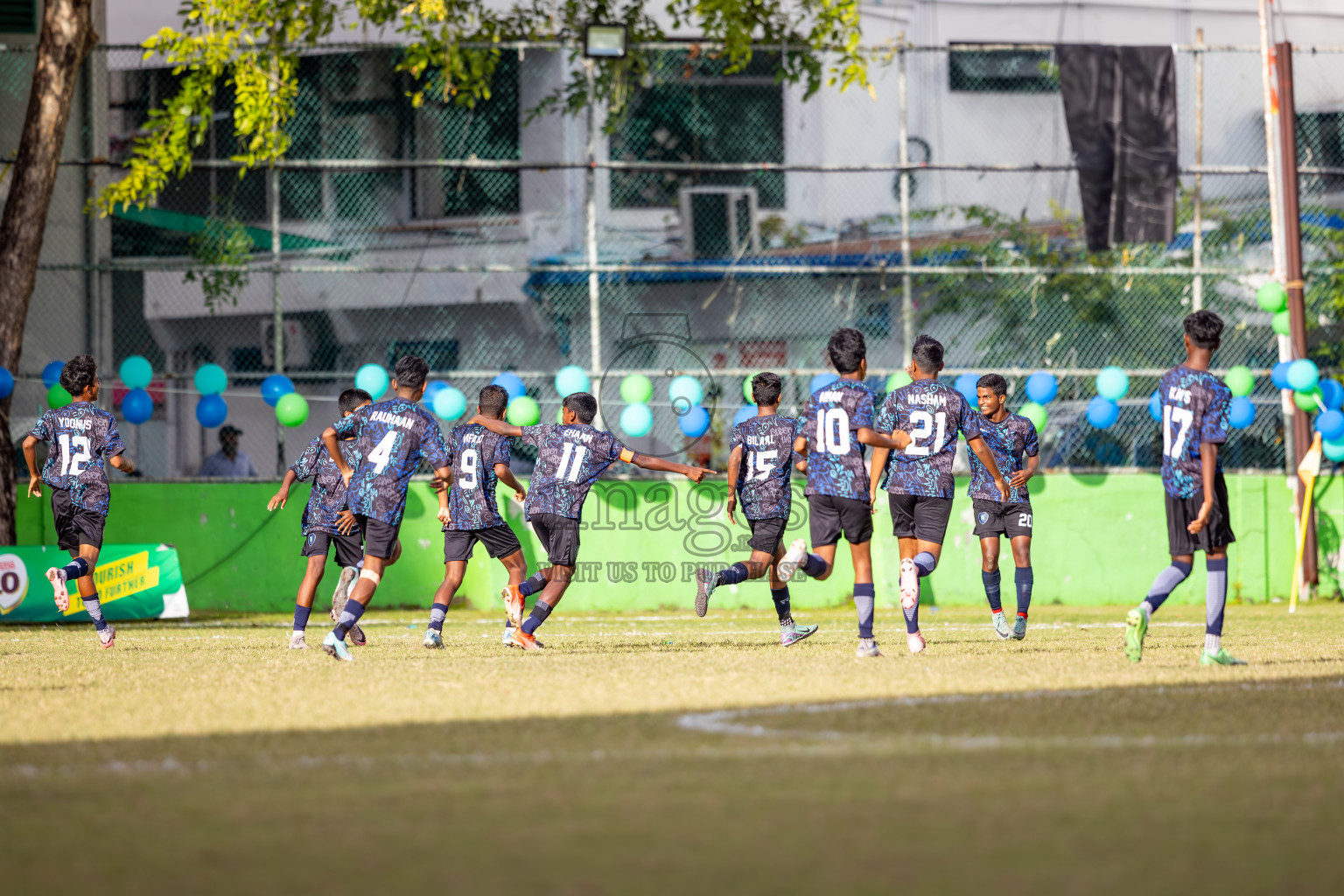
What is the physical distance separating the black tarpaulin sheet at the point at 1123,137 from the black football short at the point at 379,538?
9.44 metres

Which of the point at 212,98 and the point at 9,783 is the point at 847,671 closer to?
the point at 9,783

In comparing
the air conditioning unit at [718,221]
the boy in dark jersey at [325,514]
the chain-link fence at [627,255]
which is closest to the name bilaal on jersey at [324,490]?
the boy in dark jersey at [325,514]

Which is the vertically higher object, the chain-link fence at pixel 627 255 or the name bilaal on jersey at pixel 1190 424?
the chain-link fence at pixel 627 255

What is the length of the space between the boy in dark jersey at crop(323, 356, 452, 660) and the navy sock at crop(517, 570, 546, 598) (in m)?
0.99

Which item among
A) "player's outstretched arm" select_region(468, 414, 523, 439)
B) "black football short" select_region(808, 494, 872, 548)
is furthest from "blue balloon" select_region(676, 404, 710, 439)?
"black football short" select_region(808, 494, 872, 548)

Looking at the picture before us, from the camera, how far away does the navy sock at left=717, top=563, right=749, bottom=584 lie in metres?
10.4

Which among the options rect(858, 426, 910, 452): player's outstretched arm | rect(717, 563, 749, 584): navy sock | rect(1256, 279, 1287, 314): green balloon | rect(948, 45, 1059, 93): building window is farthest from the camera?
rect(948, 45, 1059, 93): building window

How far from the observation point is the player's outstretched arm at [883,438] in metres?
9.37

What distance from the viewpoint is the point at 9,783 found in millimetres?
5125

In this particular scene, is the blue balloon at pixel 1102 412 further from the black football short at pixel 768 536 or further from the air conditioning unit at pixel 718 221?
the black football short at pixel 768 536

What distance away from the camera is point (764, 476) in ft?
34.8

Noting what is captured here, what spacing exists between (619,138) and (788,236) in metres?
2.10

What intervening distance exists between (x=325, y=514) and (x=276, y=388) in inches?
173

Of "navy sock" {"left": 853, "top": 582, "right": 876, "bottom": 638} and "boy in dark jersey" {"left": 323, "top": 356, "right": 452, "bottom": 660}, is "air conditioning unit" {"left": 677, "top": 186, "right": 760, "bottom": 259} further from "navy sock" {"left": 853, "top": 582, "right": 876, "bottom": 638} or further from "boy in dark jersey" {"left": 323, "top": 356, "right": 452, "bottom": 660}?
"navy sock" {"left": 853, "top": 582, "right": 876, "bottom": 638}
